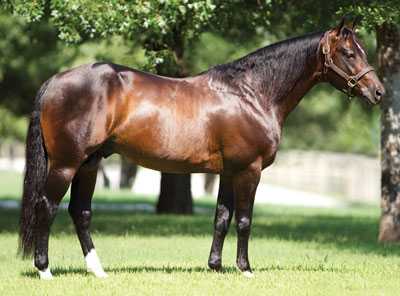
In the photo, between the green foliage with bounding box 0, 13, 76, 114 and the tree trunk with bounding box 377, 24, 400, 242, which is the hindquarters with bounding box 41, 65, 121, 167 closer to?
the tree trunk with bounding box 377, 24, 400, 242

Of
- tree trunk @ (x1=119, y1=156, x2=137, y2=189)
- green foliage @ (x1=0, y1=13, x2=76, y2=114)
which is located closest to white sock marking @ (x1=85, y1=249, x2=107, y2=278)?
green foliage @ (x1=0, y1=13, x2=76, y2=114)

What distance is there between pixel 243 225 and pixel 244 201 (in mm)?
301

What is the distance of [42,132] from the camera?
9672 mm

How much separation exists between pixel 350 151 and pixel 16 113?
29.0 m

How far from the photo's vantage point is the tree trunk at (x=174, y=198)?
2116 cm

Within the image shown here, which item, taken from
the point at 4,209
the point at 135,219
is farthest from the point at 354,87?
the point at 4,209

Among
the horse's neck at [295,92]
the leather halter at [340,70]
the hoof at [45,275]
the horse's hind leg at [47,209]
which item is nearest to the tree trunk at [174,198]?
the horse's neck at [295,92]

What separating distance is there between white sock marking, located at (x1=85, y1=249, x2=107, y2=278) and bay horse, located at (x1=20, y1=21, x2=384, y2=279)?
0.04ft

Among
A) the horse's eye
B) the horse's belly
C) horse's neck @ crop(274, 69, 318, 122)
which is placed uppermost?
the horse's eye

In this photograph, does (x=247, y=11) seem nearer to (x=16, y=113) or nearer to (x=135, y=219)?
(x=135, y=219)

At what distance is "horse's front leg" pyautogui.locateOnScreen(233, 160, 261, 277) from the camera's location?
9.81 metres

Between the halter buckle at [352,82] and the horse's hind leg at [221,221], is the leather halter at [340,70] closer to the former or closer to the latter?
the halter buckle at [352,82]

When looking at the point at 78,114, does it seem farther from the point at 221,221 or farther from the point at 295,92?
the point at 295,92

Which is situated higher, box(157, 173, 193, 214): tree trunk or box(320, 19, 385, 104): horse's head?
box(320, 19, 385, 104): horse's head
